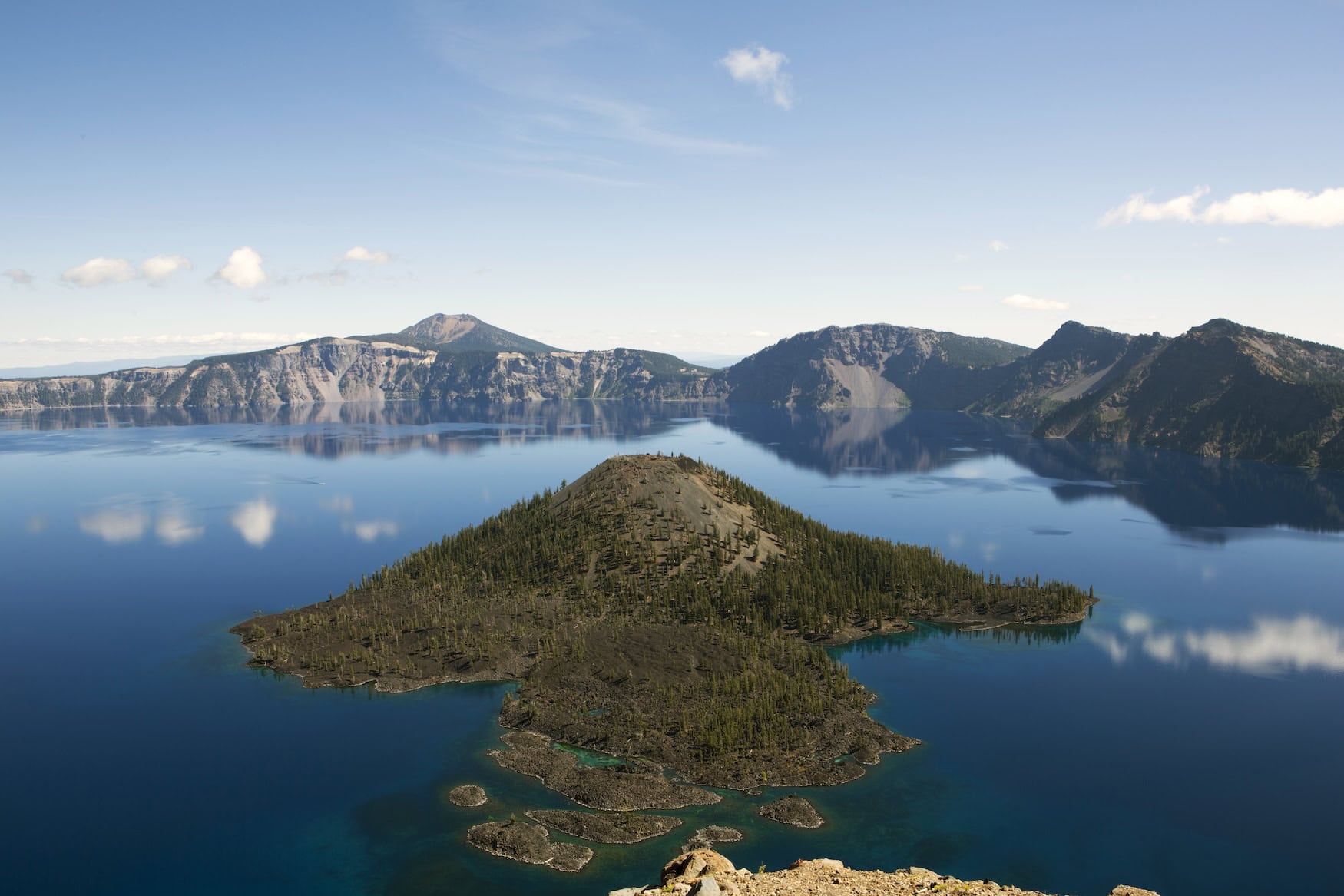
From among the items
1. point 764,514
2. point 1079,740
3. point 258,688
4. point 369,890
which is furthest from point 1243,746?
point 258,688

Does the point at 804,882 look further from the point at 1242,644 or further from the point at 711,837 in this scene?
the point at 1242,644

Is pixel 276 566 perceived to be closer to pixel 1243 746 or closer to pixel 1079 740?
pixel 1079 740

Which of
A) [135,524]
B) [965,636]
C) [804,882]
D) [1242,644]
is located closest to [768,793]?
[804,882]

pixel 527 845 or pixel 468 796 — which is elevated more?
pixel 527 845

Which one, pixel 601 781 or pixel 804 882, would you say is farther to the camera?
pixel 601 781

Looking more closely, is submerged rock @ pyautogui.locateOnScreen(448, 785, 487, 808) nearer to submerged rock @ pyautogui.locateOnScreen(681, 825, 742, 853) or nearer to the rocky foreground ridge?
submerged rock @ pyautogui.locateOnScreen(681, 825, 742, 853)
